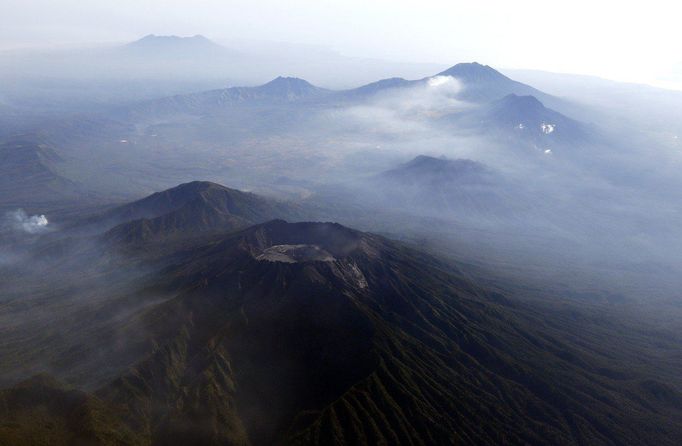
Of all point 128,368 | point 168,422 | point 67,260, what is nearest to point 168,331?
point 128,368

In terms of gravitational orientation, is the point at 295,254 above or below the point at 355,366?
above

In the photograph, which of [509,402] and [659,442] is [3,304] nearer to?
[509,402]

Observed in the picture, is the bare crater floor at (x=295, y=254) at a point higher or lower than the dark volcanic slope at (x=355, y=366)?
higher

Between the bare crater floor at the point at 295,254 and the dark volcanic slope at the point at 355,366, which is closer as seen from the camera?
the dark volcanic slope at the point at 355,366

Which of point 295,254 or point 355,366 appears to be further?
point 295,254
